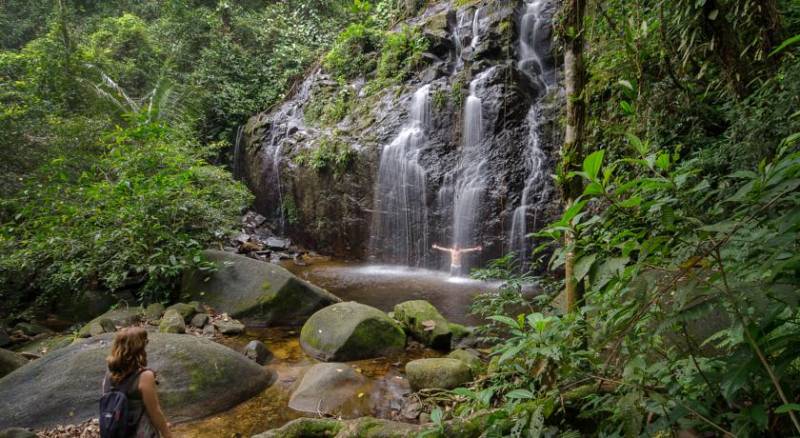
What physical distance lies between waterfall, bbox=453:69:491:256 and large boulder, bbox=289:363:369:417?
6.11 m

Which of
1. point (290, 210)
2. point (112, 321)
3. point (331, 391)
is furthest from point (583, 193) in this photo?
point (290, 210)

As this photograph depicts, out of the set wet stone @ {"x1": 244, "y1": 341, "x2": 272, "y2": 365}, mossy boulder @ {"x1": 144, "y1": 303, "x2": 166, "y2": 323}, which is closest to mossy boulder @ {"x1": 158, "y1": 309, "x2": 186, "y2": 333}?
mossy boulder @ {"x1": 144, "y1": 303, "x2": 166, "y2": 323}

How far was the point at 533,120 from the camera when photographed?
10.5 metres

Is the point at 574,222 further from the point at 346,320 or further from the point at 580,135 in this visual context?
the point at 346,320

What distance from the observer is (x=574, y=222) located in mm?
1591

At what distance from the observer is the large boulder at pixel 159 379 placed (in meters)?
3.77

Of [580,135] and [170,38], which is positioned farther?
[170,38]

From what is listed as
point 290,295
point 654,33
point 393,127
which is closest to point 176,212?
point 290,295

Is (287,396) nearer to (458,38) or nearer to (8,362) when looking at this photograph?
(8,362)

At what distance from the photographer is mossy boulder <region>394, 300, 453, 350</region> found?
18.6ft

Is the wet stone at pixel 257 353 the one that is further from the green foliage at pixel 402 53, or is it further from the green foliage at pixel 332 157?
the green foliage at pixel 402 53

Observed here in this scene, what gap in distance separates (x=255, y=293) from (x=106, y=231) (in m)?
2.59

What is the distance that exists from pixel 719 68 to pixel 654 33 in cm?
93

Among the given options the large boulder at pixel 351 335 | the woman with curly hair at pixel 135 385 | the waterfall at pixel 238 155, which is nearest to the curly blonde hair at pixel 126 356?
the woman with curly hair at pixel 135 385
